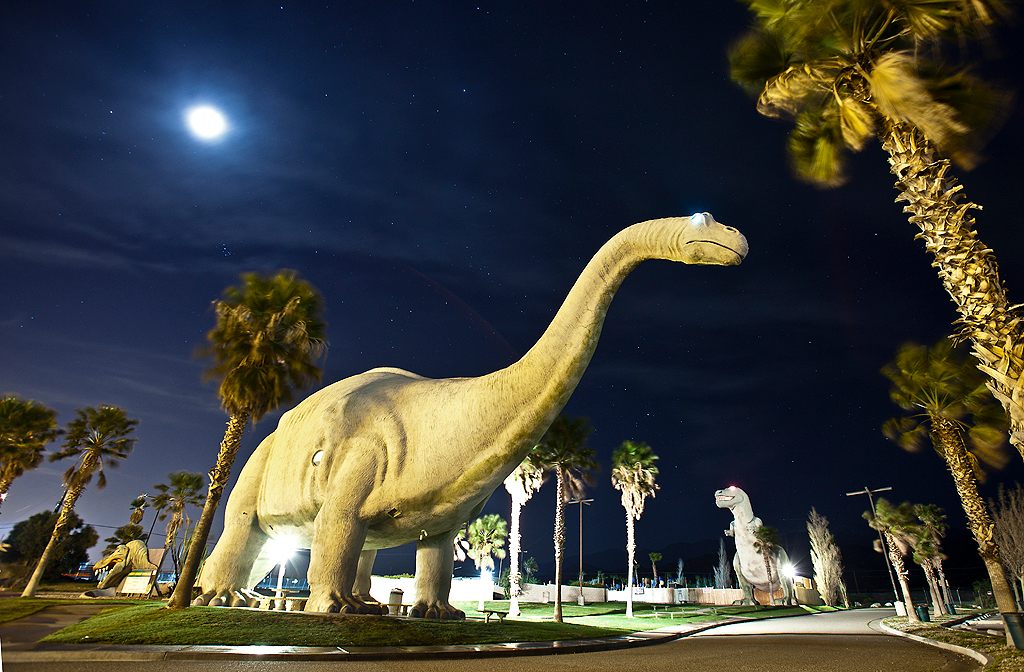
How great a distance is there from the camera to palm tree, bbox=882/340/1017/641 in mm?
14086

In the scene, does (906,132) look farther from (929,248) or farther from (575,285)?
(575,285)

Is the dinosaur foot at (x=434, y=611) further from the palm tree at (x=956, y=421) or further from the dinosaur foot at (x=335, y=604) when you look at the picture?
the palm tree at (x=956, y=421)

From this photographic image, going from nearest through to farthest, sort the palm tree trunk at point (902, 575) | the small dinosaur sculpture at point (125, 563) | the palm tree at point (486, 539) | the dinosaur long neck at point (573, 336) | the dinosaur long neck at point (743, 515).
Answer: the dinosaur long neck at point (573, 336) < the palm tree trunk at point (902, 575) < the small dinosaur sculpture at point (125, 563) < the palm tree at point (486, 539) < the dinosaur long neck at point (743, 515)

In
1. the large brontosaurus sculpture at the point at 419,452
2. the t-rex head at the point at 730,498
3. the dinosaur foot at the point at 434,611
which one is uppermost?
the t-rex head at the point at 730,498

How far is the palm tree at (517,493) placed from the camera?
29.1 metres

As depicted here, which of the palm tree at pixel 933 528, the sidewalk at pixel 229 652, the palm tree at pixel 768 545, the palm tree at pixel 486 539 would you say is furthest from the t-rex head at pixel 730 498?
the sidewalk at pixel 229 652

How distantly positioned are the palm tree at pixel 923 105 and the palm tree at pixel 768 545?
47167 millimetres

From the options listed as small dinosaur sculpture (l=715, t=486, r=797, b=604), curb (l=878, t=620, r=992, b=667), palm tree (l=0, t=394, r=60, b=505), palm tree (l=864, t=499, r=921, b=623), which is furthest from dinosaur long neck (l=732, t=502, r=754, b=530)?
palm tree (l=0, t=394, r=60, b=505)

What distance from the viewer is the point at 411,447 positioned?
9172 mm

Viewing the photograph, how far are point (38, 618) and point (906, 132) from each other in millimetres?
21473

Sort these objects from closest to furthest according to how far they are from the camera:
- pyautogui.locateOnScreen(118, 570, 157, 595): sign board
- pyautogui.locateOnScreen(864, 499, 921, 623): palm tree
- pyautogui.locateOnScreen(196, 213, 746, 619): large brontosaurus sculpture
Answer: pyautogui.locateOnScreen(196, 213, 746, 619): large brontosaurus sculpture → pyautogui.locateOnScreen(118, 570, 157, 595): sign board → pyautogui.locateOnScreen(864, 499, 921, 623): palm tree

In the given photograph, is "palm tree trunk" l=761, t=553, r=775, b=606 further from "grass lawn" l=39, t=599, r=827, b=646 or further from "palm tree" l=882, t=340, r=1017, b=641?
"grass lawn" l=39, t=599, r=827, b=646

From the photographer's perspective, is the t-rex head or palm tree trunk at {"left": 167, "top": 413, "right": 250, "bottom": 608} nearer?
palm tree trunk at {"left": 167, "top": 413, "right": 250, "bottom": 608}

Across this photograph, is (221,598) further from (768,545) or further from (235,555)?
(768,545)
